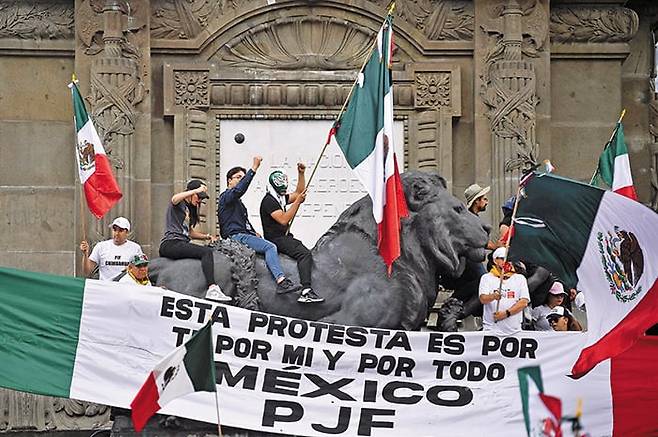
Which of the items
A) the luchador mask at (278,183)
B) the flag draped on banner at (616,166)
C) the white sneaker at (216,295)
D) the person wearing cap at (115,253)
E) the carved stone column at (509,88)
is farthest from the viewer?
the carved stone column at (509,88)

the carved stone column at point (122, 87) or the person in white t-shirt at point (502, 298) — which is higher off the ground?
the carved stone column at point (122, 87)

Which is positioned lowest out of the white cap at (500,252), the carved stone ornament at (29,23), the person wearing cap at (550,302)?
the person wearing cap at (550,302)

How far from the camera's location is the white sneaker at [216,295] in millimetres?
23853

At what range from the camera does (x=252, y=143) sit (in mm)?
29938

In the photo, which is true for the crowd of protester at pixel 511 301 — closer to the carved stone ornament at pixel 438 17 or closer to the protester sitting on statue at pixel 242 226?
the protester sitting on statue at pixel 242 226

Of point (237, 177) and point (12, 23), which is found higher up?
point (12, 23)

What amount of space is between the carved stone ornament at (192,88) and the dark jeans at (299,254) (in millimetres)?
5396

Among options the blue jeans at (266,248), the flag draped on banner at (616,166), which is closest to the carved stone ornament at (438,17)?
the flag draped on banner at (616,166)

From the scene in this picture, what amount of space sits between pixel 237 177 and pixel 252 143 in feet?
17.0

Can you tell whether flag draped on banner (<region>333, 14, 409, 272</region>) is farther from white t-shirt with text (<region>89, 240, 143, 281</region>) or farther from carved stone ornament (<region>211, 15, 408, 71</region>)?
carved stone ornament (<region>211, 15, 408, 71</region>)

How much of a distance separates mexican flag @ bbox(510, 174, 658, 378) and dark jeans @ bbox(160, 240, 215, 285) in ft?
10.7

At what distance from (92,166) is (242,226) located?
297cm

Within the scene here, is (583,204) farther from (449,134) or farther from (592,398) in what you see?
(449,134)

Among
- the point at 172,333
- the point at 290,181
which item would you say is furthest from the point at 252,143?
the point at 172,333
